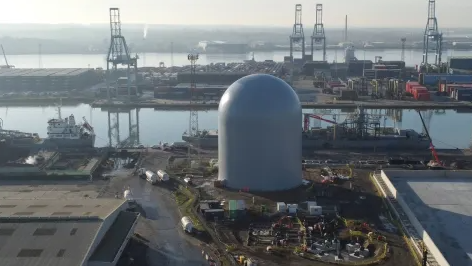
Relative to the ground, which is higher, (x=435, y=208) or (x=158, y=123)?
(x=158, y=123)

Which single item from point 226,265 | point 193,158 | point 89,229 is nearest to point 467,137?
point 193,158

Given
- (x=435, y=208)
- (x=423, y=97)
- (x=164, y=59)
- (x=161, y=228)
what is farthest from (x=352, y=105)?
(x=164, y=59)

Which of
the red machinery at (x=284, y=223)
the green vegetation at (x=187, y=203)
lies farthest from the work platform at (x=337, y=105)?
the red machinery at (x=284, y=223)

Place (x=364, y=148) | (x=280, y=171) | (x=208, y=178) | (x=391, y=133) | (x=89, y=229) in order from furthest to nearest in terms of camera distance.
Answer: (x=391, y=133), (x=364, y=148), (x=208, y=178), (x=280, y=171), (x=89, y=229)

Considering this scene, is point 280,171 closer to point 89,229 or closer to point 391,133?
point 89,229

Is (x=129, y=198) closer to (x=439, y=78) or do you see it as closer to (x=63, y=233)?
(x=63, y=233)

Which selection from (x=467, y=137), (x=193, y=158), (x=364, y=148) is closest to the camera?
(x=193, y=158)

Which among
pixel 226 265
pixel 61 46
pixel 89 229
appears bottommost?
pixel 226 265
